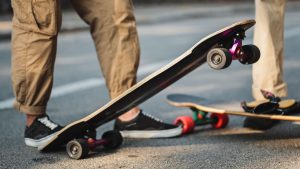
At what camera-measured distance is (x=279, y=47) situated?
13.8 ft

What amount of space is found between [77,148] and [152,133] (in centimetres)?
59

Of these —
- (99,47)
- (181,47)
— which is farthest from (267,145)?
(181,47)

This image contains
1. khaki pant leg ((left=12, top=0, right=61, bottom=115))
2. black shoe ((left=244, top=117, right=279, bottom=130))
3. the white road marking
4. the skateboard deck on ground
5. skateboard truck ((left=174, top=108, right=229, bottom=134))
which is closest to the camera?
the skateboard deck on ground

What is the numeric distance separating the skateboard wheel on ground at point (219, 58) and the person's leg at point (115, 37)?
68 centimetres

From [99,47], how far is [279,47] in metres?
1.01

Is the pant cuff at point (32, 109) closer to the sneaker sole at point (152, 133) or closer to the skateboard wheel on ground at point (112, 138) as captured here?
the skateboard wheel on ground at point (112, 138)

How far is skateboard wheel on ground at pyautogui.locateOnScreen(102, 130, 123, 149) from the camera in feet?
12.2

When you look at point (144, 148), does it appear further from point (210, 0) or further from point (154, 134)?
point (210, 0)

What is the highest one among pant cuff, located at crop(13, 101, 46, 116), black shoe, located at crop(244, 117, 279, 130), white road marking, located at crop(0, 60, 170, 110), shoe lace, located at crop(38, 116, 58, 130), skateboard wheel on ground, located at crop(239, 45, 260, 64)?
skateboard wheel on ground, located at crop(239, 45, 260, 64)

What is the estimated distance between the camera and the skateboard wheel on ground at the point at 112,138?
3717 mm

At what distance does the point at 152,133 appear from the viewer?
13.1ft

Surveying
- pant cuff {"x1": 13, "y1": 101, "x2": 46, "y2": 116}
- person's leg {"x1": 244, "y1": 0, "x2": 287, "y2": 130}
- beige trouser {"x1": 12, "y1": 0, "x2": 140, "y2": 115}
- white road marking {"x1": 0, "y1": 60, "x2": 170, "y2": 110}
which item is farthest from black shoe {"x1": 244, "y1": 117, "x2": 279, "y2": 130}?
white road marking {"x1": 0, "y1": 60, "x2": 170, "y2": 110}

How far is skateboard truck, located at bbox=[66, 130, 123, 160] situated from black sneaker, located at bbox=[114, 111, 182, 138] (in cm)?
27

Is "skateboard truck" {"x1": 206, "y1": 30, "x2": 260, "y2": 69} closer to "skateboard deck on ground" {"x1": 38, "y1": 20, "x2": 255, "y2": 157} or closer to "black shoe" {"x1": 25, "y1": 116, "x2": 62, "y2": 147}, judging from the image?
"skateboard deck on ground" {"x1": 38, "y1": 20, "x2": 255, "y2": 157}
